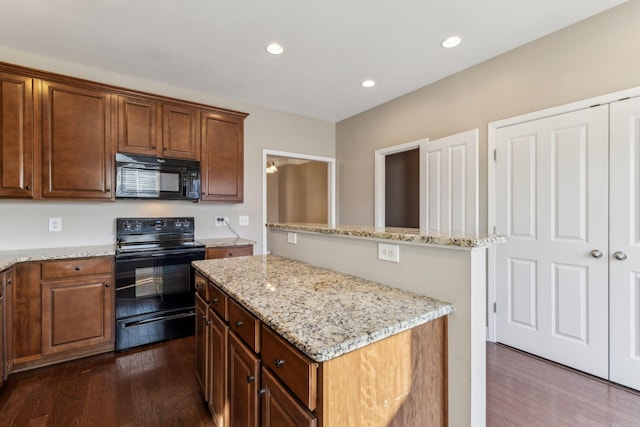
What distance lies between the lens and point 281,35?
2350 mm

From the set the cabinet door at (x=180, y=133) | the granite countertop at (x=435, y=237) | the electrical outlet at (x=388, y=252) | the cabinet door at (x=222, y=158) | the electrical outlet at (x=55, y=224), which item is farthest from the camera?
the cabinet door at (x=222, y=158)

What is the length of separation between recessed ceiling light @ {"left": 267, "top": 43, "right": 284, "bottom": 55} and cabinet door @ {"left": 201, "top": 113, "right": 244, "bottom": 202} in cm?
106

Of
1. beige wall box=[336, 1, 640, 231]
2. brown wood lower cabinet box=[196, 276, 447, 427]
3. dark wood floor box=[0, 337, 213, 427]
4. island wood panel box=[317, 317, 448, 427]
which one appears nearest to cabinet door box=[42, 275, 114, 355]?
dark wood floor box=[0, 337, 213, 427]

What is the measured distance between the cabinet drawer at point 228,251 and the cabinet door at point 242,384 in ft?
5.93

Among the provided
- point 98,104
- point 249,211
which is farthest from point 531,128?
point 98,104

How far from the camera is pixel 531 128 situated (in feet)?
8.17

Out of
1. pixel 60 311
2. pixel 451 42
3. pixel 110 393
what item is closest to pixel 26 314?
pixel 60 311

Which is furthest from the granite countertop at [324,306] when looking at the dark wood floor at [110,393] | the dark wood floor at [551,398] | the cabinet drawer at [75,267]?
the cabinet drawer at [75,267]

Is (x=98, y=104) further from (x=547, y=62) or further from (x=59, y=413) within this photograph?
(x=547, y=62)

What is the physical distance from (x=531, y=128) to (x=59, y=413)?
406 centimetres

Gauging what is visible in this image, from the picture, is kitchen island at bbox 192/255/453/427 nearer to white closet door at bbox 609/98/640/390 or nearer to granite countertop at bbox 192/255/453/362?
granite countertop at bbox 192/255/453/362

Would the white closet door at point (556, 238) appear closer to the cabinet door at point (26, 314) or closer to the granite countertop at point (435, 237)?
the granite countertop at point (435, 237)

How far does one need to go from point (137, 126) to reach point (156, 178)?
1.72ft

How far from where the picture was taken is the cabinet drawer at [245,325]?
1.11 m
